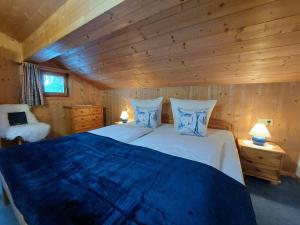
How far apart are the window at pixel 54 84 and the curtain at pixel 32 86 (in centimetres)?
20

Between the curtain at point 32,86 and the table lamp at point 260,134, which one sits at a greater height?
the curtain at point 32,86

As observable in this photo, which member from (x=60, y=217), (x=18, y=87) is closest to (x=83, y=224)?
(x=60, y=217)

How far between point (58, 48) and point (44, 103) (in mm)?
1648

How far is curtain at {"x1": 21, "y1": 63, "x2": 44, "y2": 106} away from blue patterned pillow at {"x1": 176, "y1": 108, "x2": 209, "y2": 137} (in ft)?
A: 9.37

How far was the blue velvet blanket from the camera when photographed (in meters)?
0.67

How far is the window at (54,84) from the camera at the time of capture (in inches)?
123

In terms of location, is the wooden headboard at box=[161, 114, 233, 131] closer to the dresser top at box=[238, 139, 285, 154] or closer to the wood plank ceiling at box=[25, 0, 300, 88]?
the dresser top at box=[238, 139, 285, 154]

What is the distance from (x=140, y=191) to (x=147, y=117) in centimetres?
165

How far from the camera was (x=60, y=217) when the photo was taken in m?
0.65

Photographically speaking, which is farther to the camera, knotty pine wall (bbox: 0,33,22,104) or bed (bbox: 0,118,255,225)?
knotty pine wall (bbox: 0,33,22,104)

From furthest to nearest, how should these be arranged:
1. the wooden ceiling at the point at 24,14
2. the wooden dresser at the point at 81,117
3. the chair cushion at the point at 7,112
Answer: the wooden dresser at the point at 81,117 < the chair cushion at the point at 7,112 < the wooden ceiling at the point at 24,14

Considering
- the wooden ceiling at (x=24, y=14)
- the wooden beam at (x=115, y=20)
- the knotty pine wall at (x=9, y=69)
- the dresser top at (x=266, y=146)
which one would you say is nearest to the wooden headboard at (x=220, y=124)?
the dresser top at (x=266, y=146)

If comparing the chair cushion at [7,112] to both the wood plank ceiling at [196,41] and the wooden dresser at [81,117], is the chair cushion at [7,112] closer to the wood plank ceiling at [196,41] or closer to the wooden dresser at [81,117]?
the wooden dresser at [81,117]

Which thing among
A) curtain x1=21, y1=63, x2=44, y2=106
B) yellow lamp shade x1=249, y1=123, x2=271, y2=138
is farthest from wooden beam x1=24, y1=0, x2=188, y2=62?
yellow lamp shade x1=249, y1=123, x2=271, y2=138
